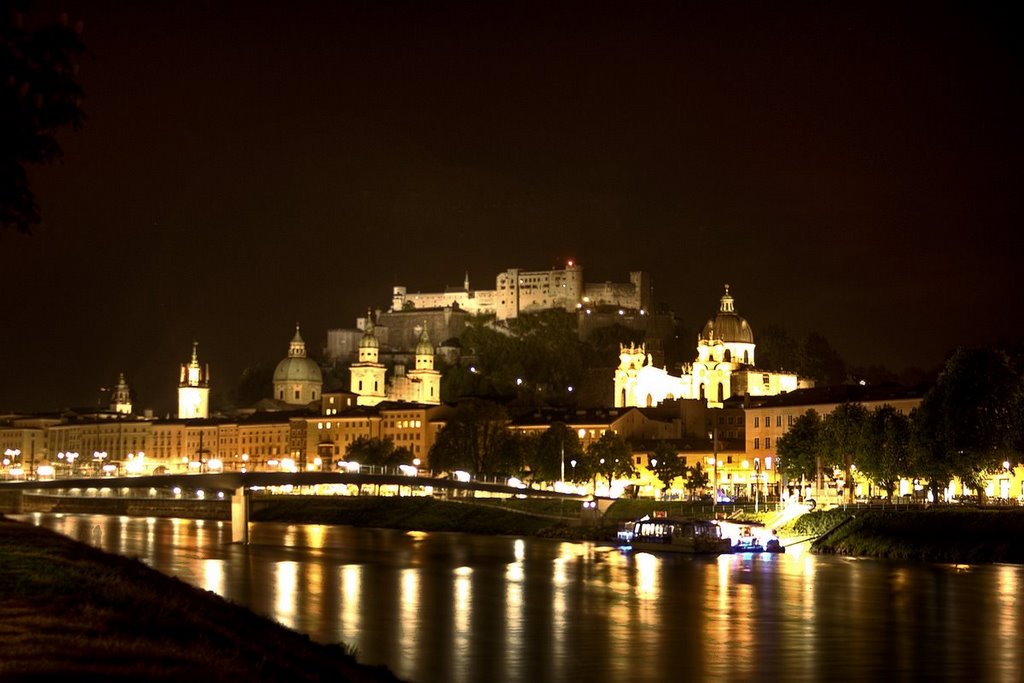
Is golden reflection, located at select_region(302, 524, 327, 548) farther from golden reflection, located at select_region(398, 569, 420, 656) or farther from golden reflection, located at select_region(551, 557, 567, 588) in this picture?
golden reflection, located at select_region(398, 569, 420, 656)

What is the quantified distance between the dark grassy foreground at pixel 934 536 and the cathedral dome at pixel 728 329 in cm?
6262

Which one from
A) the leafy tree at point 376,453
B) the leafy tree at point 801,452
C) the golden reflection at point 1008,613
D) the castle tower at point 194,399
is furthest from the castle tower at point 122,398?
the golden reflection at point 1008,613

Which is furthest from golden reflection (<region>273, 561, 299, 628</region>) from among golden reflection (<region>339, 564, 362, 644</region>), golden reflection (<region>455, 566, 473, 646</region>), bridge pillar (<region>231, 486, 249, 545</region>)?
bridge pillar (<region>231, 486, 249, 545</region>)

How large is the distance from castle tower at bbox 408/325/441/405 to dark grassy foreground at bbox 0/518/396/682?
350 feet

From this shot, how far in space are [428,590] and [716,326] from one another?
7801 cm

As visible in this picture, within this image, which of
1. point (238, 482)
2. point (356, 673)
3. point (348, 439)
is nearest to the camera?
point (356, 673)

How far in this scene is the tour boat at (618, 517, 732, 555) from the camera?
55.7m

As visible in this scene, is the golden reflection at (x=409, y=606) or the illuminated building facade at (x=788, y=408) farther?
the illuminated building facade at (x=788, y=408)

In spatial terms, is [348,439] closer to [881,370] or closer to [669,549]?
[881,370]

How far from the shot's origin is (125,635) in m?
16.0

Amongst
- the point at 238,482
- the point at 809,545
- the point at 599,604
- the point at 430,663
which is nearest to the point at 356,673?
the point at 430,663

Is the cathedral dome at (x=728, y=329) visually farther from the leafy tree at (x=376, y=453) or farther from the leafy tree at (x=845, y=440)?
the leafy tree at (x=845, y=440)

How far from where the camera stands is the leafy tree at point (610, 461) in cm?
8156

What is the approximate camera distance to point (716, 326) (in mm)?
116188
